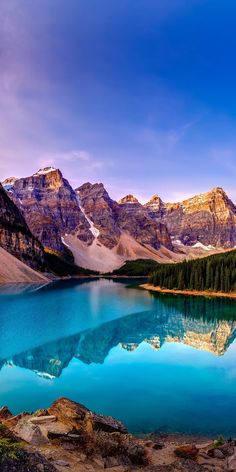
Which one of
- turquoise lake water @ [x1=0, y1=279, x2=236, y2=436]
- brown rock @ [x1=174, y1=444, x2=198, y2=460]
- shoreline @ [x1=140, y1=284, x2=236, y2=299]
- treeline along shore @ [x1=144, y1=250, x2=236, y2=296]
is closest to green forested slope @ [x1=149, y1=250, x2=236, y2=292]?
treeline along shore @ [x1=144, y1=250, x2=236, y2=296]

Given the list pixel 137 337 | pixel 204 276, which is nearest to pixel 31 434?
pixel 137 337

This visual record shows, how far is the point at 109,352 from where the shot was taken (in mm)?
47531

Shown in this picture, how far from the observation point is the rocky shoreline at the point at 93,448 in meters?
13.5

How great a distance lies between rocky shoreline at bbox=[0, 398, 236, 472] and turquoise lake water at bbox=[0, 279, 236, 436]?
647 cm

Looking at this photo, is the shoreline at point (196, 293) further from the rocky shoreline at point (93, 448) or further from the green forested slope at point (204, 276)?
the rocky shoreline at point (93, 448)

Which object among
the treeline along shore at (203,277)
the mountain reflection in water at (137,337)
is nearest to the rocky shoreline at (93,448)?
the mountain reflection in water at (137,337)

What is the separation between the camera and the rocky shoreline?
1348cm

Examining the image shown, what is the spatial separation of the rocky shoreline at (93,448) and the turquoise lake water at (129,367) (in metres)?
6.47

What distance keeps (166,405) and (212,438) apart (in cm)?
653

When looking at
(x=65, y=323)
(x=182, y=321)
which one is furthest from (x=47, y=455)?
(x=182, y=321)

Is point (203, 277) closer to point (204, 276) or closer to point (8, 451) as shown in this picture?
point (204, 276)

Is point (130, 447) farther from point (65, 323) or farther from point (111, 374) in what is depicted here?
point (65, 323)

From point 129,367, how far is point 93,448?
26.1 m

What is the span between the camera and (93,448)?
14719mm
